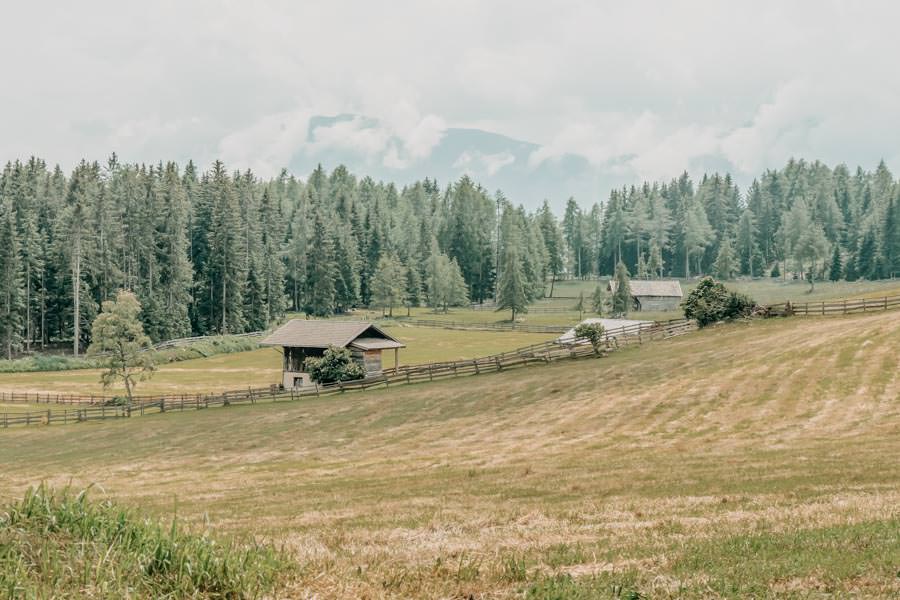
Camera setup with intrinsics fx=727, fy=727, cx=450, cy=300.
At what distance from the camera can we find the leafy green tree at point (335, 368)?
55.0 meters

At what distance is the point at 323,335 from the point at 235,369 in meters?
25.5

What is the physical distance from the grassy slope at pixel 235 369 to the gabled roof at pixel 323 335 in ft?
30.0

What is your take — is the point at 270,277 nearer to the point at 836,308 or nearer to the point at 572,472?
the point at 836,308

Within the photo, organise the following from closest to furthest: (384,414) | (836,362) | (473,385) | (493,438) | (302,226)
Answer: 1. (493,438)
2. (836,362)
3. (384,414)
4. (473,385)
5. (302,226)

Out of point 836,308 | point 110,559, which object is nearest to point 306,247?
point 836,308

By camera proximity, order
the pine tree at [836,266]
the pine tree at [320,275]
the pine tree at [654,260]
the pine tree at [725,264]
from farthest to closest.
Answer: the pine tree at [654,260], the pine tree at [725,264], the pine tree at [836,266], the pine tree at [320,275]

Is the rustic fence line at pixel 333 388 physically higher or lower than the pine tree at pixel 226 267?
lower

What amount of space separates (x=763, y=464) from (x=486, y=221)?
156 meters

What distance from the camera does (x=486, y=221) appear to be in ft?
570

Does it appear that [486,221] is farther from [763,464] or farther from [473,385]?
[763,464]

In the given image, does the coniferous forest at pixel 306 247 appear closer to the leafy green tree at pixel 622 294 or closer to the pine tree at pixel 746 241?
the pine tree at pixel 746 241

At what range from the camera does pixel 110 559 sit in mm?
6469

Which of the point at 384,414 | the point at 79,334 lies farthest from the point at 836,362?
the point at 79,334

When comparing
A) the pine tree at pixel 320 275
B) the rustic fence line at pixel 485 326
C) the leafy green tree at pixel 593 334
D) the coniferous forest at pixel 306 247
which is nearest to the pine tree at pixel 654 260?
the coniferous forest at pixel 306 247
